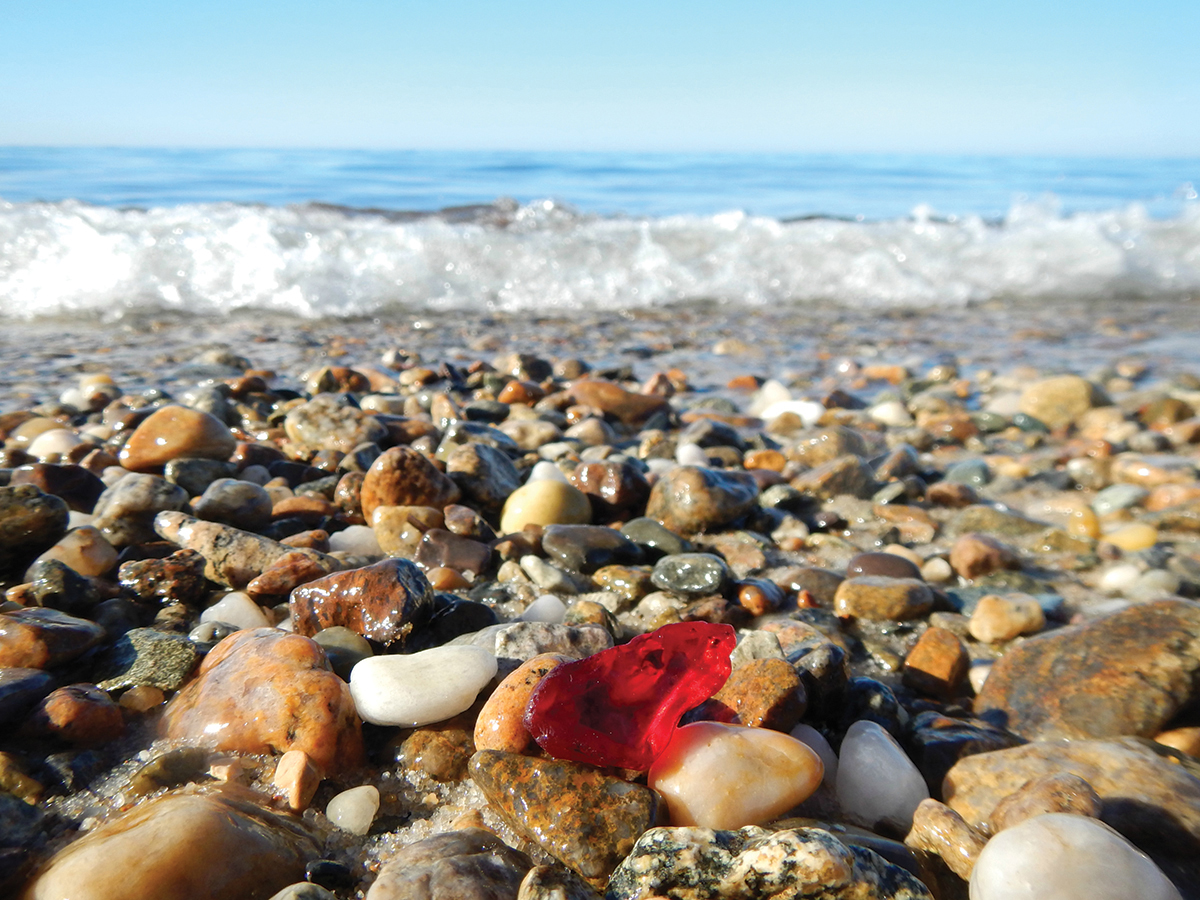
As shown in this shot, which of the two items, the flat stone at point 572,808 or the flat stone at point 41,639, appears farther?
the flat stone at point 41,639

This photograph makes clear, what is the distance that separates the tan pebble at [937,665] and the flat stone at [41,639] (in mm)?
1799

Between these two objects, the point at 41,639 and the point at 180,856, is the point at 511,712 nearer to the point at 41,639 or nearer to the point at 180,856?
the point at 180,856

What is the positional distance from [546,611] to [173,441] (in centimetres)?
160

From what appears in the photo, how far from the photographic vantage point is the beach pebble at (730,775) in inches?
45.3

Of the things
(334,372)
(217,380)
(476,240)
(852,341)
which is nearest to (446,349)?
(334,372)

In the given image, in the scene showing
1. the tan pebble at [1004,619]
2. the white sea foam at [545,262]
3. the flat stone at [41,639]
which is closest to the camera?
the flat stone at [41,639]

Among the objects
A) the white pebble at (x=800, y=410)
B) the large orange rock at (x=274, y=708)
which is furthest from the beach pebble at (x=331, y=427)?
the white pebble at (x=800, y=410)

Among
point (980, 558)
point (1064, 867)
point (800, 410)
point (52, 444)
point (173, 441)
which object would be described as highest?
point (1064, 867)

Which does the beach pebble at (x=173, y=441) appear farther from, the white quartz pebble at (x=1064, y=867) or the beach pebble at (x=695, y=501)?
the white quartz pebble at (x=1064, y=867)

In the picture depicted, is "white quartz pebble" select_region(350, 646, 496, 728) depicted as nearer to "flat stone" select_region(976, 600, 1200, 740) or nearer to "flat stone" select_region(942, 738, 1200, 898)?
"flat stone" select_region(942, 738, 1200, 898)

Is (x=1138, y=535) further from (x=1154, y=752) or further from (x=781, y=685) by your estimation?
(x=781, y=685)

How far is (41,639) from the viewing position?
1.48m

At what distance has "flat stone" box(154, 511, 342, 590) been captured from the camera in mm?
1955

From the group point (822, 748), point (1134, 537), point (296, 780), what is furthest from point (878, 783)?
point (1134, 537)
